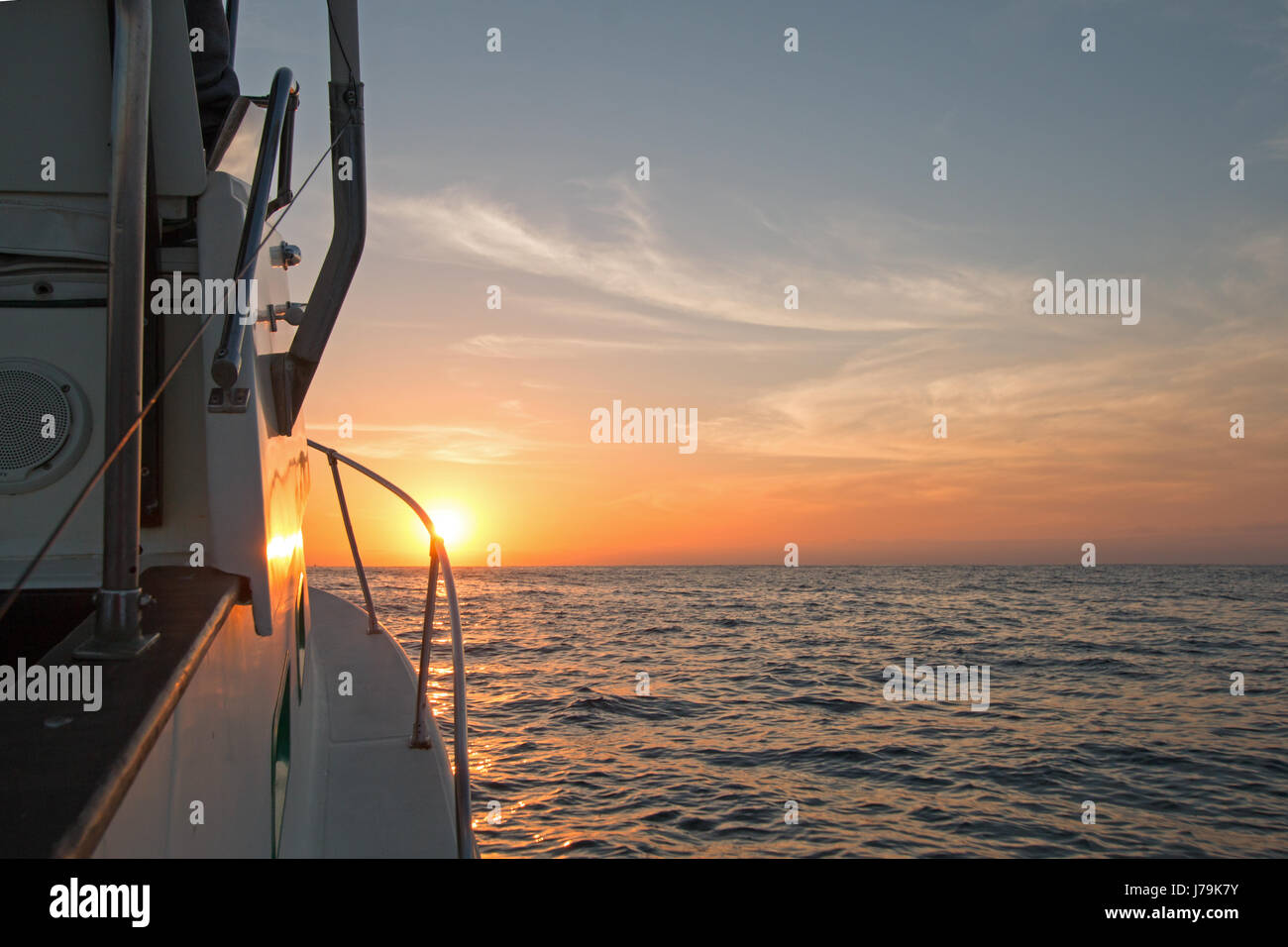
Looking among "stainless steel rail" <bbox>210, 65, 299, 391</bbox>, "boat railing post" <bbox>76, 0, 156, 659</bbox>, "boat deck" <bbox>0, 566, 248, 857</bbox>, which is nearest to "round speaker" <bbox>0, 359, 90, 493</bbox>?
"stainless steel rail" <bbox>210, 65, 299, 391</bbox>

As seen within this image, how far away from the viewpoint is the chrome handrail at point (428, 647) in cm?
294

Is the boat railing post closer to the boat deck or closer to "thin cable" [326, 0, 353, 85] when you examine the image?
the boat deck

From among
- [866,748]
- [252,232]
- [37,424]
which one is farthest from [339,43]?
[866,748]

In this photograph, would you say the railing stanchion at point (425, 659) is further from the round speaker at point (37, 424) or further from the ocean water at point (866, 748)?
the ocean water at point (866, 748)

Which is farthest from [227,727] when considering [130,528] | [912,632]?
[912,632]

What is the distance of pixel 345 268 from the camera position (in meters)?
3.00

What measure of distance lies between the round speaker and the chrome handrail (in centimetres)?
124

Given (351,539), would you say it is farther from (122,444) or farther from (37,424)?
(122,444)

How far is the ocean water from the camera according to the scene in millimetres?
7191

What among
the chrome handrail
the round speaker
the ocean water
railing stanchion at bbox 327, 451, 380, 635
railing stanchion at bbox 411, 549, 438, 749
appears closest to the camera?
the round speaker

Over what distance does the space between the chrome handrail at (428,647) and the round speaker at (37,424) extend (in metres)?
1.24

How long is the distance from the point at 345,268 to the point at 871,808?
22.0ft

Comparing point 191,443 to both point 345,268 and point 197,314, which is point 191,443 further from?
point 345,268
